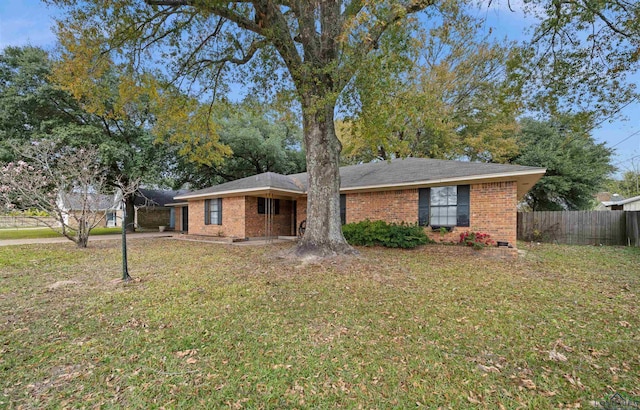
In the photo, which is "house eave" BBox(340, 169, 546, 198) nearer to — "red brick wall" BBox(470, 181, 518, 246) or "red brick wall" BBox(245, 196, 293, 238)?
"red brick wall" BBox(470, 181, 518, 246)

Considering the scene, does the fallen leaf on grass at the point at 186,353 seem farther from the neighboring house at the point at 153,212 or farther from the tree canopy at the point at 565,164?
the neighboring house at the point at 153,212

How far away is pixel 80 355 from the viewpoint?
2.81 metres

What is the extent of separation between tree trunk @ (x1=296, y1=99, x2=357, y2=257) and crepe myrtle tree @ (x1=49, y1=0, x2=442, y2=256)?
27 mm

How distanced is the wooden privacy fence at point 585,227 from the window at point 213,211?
1511 centimetres

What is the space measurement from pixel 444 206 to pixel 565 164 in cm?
1139

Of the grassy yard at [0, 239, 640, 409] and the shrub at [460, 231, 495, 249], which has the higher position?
the shrub at [460, 231, 495, 249]

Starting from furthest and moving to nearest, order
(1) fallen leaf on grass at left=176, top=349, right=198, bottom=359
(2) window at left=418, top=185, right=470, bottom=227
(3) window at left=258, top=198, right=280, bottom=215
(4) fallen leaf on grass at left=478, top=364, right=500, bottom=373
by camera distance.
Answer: (3) window at left=258, top=198, right=280, bottom=215
(2) window at left=418, top=185, right=470, bottom=227
(1) fallen leaf on grass at left=176, top=349, right=198, bottom=359
(4) fallen leaf on grass at left=478, top=364, right=500, bottom=373

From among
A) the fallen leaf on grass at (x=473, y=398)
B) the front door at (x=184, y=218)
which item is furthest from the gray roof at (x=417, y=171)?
the front door at (x=184, y=218)

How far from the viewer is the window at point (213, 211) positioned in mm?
14391

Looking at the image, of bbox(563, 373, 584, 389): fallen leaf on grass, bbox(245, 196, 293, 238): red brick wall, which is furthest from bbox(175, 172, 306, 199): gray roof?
bbox(563, 373, 584, 389): fallen leaf on grass

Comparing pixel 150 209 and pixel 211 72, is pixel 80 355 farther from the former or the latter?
pixel 150 209

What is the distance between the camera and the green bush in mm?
9414

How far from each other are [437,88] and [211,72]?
41.9 feet

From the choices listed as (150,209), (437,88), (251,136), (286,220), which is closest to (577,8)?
(437,88)
